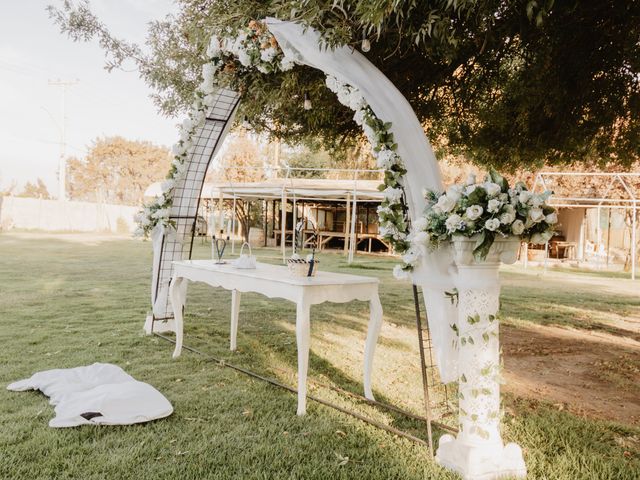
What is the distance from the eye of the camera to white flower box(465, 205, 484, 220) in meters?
2.95

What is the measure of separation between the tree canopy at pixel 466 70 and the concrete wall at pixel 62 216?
21435 mm

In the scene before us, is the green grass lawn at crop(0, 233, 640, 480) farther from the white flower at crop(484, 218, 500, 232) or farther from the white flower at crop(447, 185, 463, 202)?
the white flower at crop(447, 185, 463, 202)

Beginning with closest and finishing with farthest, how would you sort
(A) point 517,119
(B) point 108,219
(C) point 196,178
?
(A) point 517,119
(C) point 196,178
(B) point 108,219

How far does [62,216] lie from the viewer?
3061cm

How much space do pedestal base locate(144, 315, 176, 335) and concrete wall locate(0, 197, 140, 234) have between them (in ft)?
72.8

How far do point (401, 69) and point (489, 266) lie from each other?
10.1ft

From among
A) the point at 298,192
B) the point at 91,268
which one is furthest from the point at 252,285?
the point at 298,192

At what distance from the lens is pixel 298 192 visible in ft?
58.0

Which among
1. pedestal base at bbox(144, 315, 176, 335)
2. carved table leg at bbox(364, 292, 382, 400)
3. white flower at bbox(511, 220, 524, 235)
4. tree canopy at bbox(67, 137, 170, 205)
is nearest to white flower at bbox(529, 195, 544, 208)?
white flower at bbox(511, 220, 524, 235)

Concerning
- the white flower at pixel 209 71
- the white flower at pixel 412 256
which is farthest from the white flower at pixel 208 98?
the white flower at pixel 412 256

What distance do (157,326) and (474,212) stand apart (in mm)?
4901

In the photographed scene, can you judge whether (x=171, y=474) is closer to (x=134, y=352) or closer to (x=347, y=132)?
(x=134, y=352)

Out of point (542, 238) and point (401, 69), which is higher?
point (401, 69)

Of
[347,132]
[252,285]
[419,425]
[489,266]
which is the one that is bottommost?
[419,425]
